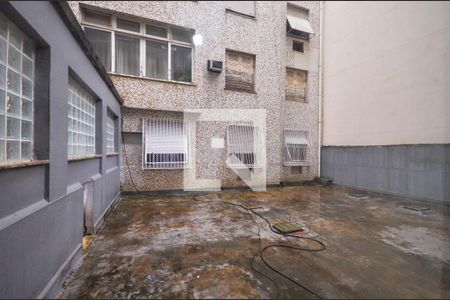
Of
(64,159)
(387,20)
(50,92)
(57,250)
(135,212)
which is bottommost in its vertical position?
(135,212)

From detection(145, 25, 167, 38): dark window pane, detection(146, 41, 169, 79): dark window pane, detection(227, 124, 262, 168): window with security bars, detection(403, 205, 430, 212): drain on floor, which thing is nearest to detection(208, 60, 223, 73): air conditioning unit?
detection(146, 41, 169, 79): dark window pane

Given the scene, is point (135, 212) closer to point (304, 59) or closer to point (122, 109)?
point (122, 109)

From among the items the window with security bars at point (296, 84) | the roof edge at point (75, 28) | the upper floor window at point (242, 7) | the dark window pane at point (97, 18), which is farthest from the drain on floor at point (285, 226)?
the upper floor window at point (242, 7)

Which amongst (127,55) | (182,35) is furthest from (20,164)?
(182,35)

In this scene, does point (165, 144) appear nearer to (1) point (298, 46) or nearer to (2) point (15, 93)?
(2) point (15, 93)

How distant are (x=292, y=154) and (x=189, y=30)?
5827 mm

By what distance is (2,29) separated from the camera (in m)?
1.61

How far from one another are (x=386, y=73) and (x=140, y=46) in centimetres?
784

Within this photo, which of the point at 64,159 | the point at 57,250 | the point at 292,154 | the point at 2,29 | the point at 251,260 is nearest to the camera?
the point at 2,29

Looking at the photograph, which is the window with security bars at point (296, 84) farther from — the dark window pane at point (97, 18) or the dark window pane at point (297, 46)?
the dark window pane at point (97, 18)

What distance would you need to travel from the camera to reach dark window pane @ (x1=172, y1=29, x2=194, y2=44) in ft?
22.3

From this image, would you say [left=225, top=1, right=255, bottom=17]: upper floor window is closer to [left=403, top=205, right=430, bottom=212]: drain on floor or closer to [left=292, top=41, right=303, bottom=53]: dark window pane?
[left=292, top=41, right=303, bottom=53]: dark window pane

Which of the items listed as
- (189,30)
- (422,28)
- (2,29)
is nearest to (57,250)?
(2,29)

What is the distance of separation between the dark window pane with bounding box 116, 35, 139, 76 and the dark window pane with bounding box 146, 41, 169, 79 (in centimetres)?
34
